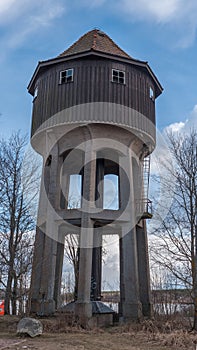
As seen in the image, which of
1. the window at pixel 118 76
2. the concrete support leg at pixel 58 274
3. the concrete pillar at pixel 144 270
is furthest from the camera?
the concrete support leg at pixel 58 274

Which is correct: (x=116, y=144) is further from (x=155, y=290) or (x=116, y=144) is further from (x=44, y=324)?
(x=155, y=290)

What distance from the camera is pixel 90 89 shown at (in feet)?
46.0

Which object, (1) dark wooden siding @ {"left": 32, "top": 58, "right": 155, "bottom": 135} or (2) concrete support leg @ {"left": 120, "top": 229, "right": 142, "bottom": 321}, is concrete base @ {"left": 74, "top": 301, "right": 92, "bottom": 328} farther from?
(1) dark wooden siding @ {"left": 32, "top": 58, "right": 155, "bottom": 135}

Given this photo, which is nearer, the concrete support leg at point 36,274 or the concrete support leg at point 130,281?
the concrete support leg at point 130,281

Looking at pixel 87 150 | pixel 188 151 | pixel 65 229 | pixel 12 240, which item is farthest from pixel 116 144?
pixel 12 240

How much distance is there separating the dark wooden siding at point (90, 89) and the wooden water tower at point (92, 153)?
39 mm

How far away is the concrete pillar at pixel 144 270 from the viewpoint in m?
13.9

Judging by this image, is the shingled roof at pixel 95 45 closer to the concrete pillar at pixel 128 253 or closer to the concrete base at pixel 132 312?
the concrete pillar at pixel 128 253

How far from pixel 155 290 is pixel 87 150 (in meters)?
8.86

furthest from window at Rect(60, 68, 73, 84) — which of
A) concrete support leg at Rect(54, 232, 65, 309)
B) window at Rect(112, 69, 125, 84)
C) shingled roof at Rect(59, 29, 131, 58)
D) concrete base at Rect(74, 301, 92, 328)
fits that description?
concrete base at Rect(74, 301, 92, 328)

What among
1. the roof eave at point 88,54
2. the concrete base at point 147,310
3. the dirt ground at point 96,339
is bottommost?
the dirt ground at point 96,339

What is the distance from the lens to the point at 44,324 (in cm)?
1138

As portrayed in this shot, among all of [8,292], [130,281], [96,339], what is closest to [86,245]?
[130,281]

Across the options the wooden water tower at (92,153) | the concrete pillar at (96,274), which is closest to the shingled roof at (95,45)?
the wooden water tower at (92,153)
